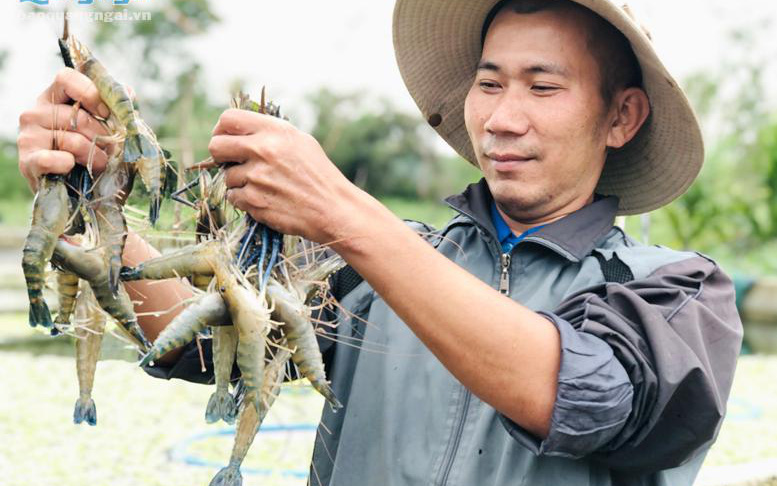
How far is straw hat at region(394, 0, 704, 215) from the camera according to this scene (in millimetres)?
2057

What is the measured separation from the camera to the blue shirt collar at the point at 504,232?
2.06m

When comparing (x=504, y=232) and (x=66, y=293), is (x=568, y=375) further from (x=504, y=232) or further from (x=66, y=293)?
(x=66, y=293)

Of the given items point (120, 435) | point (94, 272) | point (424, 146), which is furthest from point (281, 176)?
point (424, 146)

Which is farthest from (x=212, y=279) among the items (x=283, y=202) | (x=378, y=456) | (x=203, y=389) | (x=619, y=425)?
(x=203, y=389)

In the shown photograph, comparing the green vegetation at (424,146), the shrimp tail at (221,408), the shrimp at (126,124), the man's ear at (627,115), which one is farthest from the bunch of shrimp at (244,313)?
the green vegetation at (424,146)

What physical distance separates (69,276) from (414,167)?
23629 mm

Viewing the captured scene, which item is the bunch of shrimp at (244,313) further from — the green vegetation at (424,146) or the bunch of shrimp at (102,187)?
the green vegetation at (424,146)

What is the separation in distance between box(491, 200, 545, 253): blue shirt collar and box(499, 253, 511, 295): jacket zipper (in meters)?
0.09

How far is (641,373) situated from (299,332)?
1.99ft

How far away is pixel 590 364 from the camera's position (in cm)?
151

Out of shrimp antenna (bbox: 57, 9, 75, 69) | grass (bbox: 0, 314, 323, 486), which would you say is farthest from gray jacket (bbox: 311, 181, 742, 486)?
grass (bbox: 0, 314, 323, 486)

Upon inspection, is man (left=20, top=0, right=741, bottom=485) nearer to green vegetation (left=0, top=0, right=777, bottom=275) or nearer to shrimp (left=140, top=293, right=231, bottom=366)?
shrimp (left=140, top=293, right=231, bottom=366)

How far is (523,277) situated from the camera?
1938mm

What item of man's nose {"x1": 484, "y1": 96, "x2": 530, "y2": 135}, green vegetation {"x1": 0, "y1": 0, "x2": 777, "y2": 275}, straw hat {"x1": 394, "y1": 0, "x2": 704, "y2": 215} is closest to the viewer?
man's nose {"x1": 484, "y1": 96, "x2": 530, "y2": 135}
